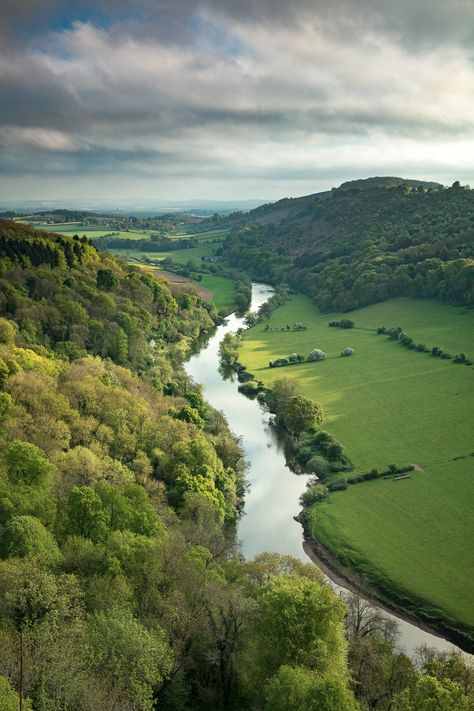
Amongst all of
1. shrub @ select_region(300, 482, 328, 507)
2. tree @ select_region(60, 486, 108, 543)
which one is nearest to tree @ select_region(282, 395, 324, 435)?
shrub @ select_region(300, 482, 328, 507)

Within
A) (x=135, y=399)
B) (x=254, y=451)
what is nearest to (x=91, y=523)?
(x=135, y=399)

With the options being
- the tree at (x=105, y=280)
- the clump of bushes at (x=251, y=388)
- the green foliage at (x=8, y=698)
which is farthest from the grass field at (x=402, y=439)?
the green foliage at (x=8, y=698)

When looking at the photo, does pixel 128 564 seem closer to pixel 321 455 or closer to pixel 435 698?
pixel 435 698

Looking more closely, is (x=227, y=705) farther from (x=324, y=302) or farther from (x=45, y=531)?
(x=324, y=302)

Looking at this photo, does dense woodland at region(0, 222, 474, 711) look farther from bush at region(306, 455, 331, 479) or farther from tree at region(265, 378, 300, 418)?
tree at region(265, 378, 300, 418)

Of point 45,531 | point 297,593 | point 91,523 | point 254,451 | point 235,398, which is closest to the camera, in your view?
point 297,593

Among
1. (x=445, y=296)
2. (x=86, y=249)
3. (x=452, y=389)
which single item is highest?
(x=86, y=249)

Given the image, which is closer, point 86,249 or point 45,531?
point 45,531
